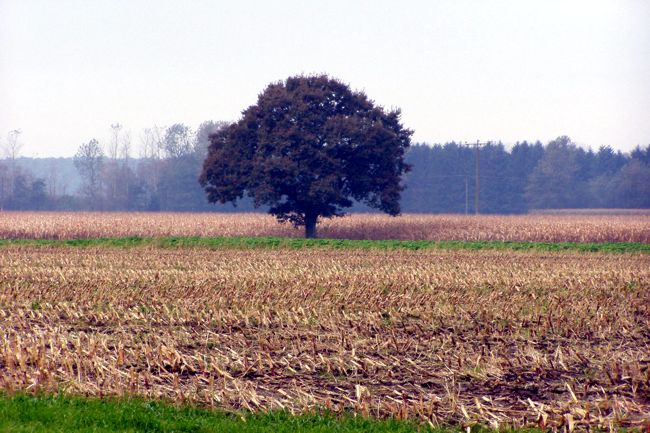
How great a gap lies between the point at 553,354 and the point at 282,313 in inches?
242

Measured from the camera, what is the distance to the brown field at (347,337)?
1087 centimetres

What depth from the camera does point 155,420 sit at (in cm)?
957

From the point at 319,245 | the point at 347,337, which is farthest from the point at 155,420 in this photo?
the point at 319,245

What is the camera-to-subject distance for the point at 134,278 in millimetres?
23062

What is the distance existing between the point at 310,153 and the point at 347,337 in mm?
32935

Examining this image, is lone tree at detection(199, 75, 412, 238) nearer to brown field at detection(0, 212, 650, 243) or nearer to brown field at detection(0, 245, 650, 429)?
brown field at detection(0, 212, 650, 243)

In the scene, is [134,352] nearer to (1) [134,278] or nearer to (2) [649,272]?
(1) [134,278]

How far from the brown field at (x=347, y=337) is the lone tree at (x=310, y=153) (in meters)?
19.6

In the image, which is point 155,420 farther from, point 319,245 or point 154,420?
point 319,245

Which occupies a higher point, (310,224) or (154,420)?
(310,224)

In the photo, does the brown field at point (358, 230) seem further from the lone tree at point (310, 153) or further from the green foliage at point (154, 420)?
the green foliage at point (154, 420)

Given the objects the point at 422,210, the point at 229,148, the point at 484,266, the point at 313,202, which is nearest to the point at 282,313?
the point at 484,266

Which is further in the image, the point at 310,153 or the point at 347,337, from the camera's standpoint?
the point at 310,153

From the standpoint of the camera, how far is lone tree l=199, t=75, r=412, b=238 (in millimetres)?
47344
